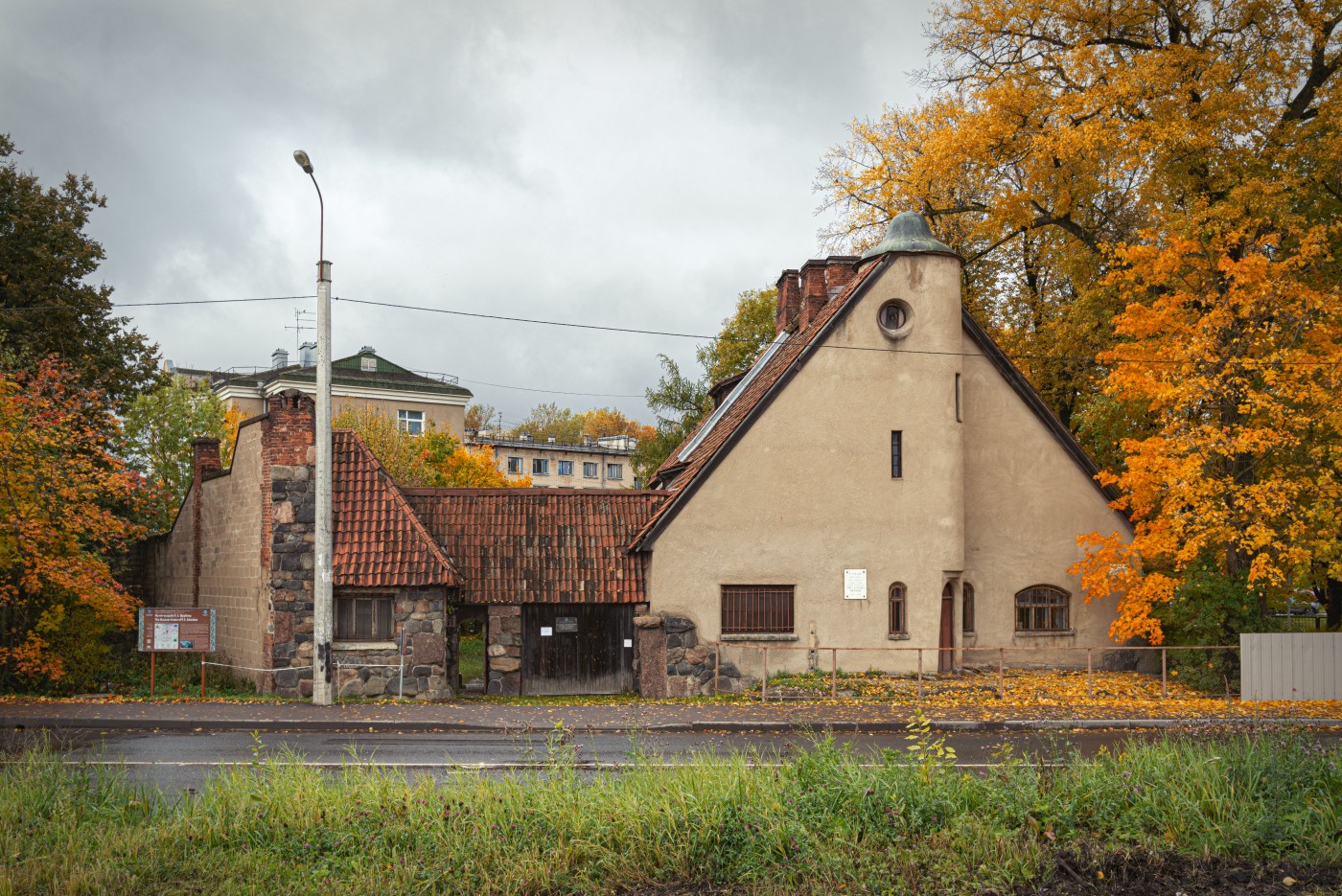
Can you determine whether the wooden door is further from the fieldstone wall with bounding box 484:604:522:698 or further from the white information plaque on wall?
the fieldstone wall with bounding box 484:604:522:698

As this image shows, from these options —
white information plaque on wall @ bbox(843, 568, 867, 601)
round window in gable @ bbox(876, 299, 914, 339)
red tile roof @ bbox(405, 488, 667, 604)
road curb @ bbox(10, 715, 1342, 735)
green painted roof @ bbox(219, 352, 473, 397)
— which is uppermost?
green painted roof @ bbox(219, 352, 473, 397)

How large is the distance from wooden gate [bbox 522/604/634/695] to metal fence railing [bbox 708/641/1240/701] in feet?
7.12

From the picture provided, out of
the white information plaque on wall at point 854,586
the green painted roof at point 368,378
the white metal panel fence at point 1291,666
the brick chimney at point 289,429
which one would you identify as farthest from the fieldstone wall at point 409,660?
the green painted roof at point 368,378

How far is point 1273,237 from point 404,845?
2241 centimetres

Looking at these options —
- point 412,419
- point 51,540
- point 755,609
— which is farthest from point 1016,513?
point 412,419

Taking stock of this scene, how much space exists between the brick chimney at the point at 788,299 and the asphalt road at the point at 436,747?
17.4 m

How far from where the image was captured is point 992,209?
1129 inches

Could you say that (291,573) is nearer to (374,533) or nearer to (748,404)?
(374,533)

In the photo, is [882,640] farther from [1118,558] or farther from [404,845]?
[404,845]

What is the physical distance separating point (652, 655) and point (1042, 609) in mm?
9415

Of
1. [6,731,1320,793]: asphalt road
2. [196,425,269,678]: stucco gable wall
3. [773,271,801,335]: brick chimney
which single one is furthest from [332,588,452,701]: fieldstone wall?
[773,271,801,335]: brick chimney

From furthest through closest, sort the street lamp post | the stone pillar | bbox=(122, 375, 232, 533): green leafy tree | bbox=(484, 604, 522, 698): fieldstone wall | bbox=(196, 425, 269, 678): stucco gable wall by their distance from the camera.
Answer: bbox=(122, 375, 232, 533): green leafy tree
bbox=(484, 604, 522, 698): fieldstone wall
the stone pillar
bbox=(196, 425, 269, 678): stucco gable wall
the street lamp post

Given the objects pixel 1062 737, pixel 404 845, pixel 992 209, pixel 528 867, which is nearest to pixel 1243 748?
pixel 1062 737

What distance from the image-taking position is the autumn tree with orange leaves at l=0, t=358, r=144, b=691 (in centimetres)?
2209
